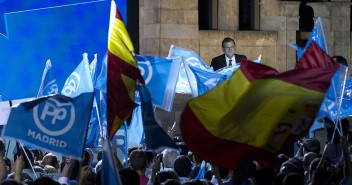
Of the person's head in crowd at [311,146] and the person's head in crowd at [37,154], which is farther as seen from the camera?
the person's head in crowd at [37,154]

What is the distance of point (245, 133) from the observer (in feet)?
35.2

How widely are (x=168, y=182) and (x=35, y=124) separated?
1999mm

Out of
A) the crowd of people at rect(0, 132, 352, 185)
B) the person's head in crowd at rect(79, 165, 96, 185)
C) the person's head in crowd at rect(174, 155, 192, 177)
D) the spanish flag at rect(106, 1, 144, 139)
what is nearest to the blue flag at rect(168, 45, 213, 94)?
the crowd of people at rect(0, 132, 352, 185)

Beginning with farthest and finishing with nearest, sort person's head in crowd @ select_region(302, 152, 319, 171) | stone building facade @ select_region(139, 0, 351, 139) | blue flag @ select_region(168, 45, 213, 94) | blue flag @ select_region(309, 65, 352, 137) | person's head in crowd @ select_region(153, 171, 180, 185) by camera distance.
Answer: stone building facade @ select_region(139, 0, 351, 139)
blue flag @ select_region(168, 45, 213, 94)
blue flag @ select_region(309, 65, 352, 137)
person's head in crowd @ select_region(302, 152, 319, 171)
person's head in crowd @ select_region(153, 171, 180, 185)

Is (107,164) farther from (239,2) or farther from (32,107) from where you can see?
(239,2)

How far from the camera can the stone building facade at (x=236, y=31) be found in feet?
82.4

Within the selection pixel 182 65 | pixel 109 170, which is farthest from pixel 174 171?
pixel 182 65

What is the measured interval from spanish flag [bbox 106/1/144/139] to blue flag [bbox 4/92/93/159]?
1.02 ft

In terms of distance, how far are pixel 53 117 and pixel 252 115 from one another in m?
2.89

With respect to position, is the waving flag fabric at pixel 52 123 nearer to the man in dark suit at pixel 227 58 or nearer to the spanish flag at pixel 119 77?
the spanish flag at pixel 119 77

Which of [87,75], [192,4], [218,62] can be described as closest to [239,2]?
[192,4]

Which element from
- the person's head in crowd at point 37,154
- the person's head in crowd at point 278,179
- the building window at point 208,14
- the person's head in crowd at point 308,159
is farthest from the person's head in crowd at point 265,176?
the building window at point 208,14

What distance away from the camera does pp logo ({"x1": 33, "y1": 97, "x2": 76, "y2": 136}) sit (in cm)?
1292

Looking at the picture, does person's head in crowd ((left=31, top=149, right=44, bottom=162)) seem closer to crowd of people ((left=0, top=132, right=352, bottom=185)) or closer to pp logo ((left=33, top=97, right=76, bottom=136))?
crowd of people ((left=0, top=132, right=352, bottom=185))
